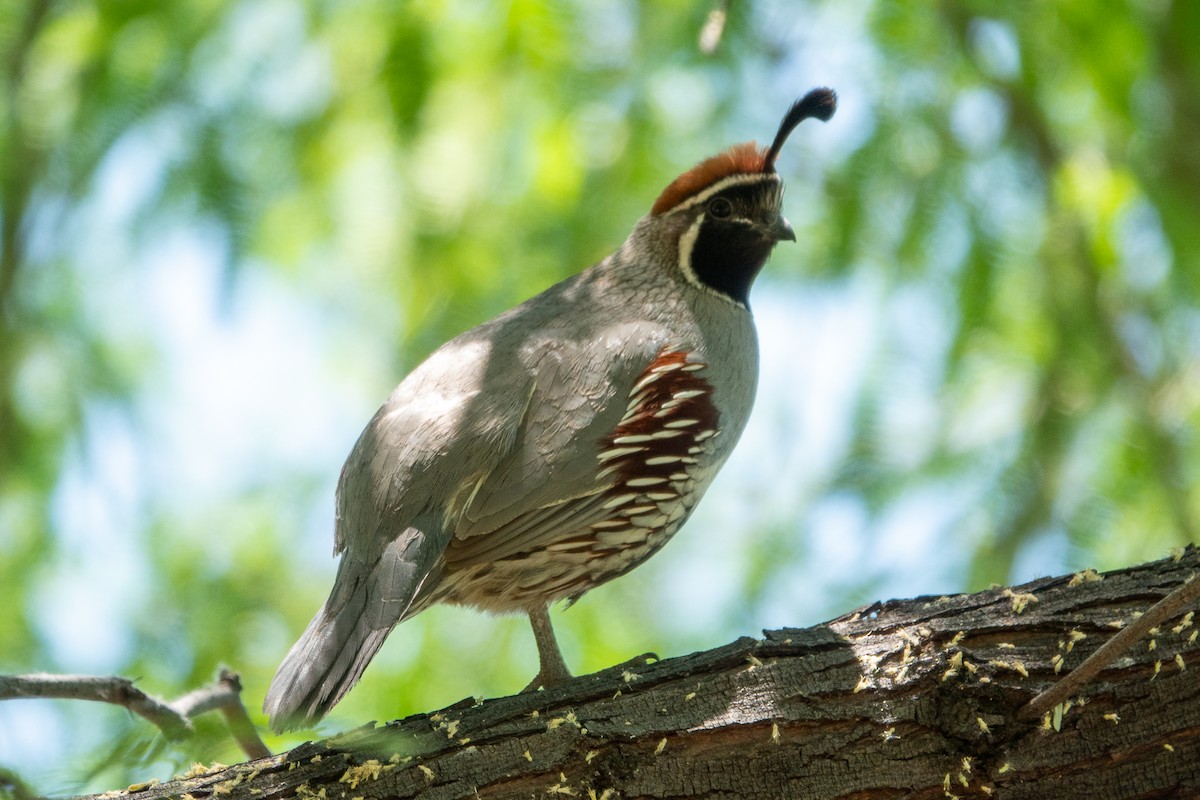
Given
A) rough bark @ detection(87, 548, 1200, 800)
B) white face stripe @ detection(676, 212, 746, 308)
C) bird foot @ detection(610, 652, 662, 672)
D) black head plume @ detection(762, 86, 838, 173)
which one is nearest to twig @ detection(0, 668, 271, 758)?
rough bark @ detection(87, 548, 1200, 800)

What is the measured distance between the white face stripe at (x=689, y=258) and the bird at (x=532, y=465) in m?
0.20

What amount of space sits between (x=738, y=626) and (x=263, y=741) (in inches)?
80.7

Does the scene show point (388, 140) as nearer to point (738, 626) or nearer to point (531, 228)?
point (531, 228)

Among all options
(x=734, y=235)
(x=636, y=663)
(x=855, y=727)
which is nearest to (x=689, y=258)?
(x=734, y=235)

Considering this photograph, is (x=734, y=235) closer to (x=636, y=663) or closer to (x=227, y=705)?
(x=636, y=663)

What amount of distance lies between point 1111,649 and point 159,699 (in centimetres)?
182

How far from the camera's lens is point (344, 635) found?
2717mm

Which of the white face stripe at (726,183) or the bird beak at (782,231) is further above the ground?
the white face stripe at (726,183)

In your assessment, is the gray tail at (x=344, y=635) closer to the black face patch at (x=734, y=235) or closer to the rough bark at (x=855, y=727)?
the rough bark at (x=855, y=727)

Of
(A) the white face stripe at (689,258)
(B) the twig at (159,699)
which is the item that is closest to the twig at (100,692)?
(B) the twig at (159,699)

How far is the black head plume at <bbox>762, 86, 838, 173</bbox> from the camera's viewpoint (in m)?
3.87

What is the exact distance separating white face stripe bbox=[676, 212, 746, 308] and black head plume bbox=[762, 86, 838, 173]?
0.83 feet

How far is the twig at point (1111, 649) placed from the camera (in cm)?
188

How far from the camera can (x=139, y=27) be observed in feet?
12.8
